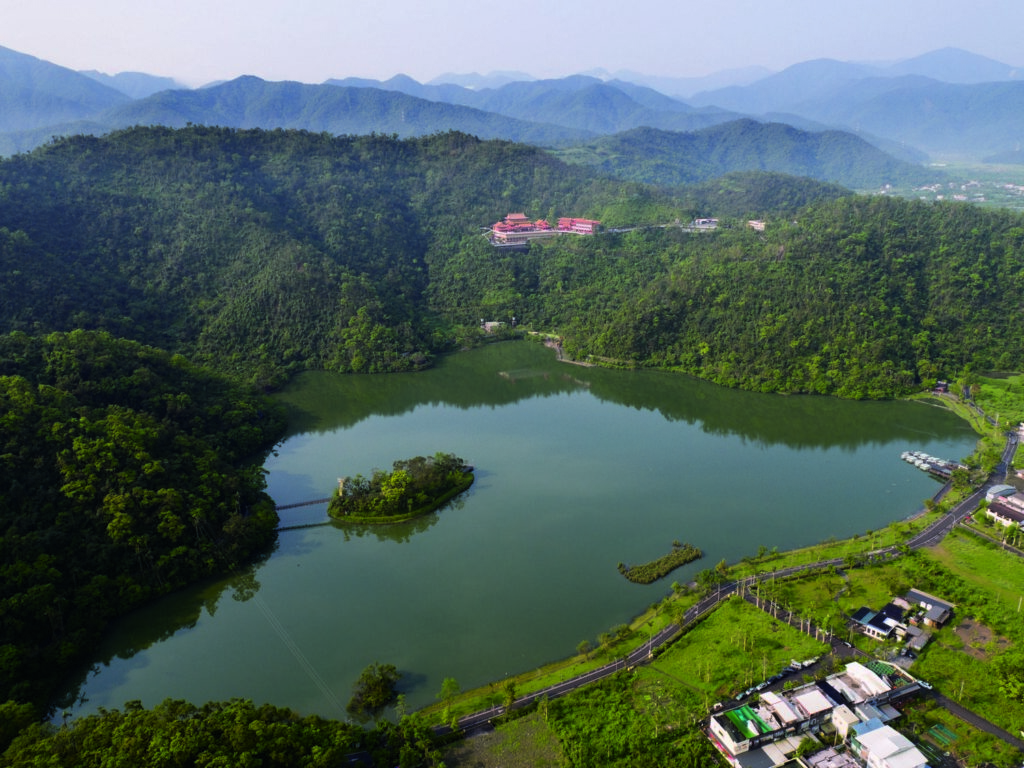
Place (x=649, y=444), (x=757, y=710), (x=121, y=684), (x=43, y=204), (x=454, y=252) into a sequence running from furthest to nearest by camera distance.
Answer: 1. (x=454, y=252)
2. (x=43, y=204)
3. (x=649, y=444)
4. (x=121, y=684)
5. (x=757, y=710)

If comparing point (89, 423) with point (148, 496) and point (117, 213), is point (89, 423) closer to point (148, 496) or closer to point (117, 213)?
point (148, 496)

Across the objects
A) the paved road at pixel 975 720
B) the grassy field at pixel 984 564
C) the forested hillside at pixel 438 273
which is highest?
the forested hillside at pixel 438 273

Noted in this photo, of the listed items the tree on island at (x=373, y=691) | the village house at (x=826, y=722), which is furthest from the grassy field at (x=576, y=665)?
the village house at (x=826, y=722)

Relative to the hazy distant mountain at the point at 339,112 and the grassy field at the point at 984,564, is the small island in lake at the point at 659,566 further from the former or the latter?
the hazy distant mountain at the point at 339,112

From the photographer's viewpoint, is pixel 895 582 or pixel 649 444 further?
pixel 649 444

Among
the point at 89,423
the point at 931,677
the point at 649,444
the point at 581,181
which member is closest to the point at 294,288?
the point at 89,423

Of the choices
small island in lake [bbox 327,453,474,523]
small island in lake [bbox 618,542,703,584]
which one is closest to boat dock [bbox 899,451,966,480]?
small island in lake [bbox 618,542,703,584]

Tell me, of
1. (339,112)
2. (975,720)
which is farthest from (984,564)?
(339,112)
